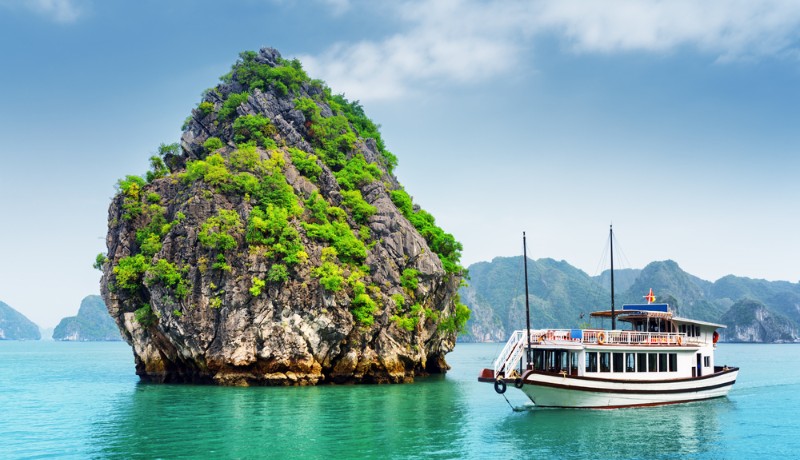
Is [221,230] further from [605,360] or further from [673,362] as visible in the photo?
[673,362]

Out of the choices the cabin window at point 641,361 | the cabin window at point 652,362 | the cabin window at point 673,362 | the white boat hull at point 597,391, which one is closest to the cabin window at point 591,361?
the white boat hull at point 597,391

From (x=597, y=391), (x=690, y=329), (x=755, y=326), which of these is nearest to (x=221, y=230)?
(x=597, y=391)

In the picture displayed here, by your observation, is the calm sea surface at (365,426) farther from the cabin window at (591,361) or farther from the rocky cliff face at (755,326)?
the rocky cliff face at (755,326)

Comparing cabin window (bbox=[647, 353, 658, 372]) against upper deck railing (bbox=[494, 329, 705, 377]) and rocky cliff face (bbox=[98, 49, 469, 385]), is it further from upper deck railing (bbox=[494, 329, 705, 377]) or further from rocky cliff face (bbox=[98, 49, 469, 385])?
rocky cliff face (bbox=[98, 49, 469, 385])

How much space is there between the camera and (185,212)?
3784 centimetres

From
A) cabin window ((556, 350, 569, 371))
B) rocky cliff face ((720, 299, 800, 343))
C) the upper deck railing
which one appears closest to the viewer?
the upper deck railing

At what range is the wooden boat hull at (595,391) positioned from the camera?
85.7ft

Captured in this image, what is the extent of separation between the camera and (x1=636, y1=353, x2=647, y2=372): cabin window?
93.9ft

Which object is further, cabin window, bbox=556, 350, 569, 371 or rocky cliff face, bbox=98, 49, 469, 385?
rocky cliff face, bbox=98, 49, 469, 385

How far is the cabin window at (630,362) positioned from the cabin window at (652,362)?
0.88m

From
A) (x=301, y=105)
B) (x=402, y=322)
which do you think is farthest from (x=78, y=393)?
(x=301, y=105)

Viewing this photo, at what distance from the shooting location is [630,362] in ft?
93.4

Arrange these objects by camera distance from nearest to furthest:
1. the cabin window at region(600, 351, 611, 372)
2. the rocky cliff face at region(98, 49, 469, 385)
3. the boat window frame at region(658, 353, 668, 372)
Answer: the cabin window at region(600, 351, 611, 372) < the boat window frame at region(658, 353, 668, 372) < the rocky cliff face at region(98, 49, 469, 385)

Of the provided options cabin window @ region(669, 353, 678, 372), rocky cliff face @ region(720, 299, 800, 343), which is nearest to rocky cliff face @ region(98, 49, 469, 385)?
cabin window @ region(669, 353, 678, 372)
